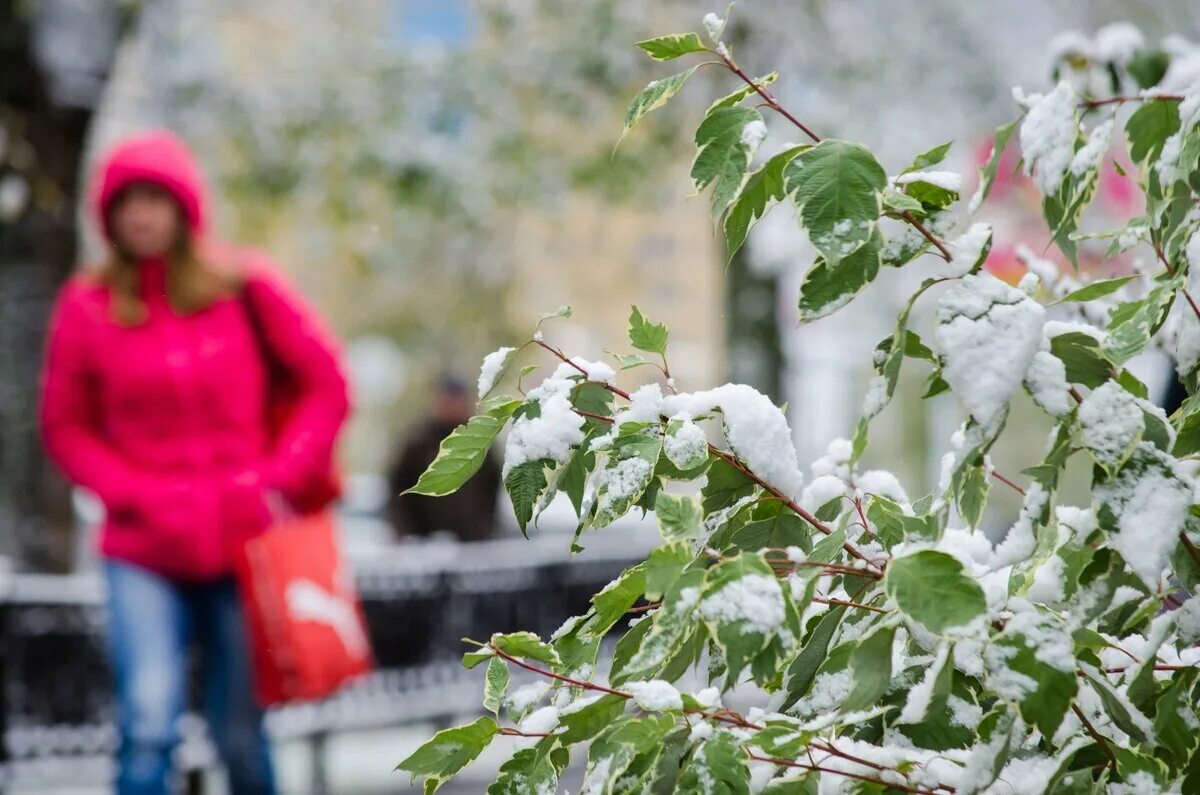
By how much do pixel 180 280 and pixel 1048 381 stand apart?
130 inches

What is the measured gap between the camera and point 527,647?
130 centimetres

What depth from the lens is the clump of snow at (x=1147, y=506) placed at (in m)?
1.10

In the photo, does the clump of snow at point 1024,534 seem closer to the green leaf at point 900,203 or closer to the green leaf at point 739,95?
the green leaf at point 900,203

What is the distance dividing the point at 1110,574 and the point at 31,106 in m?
7.14

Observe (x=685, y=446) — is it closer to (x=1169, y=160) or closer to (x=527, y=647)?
(x=527, y=647)

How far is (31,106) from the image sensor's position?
746 cm

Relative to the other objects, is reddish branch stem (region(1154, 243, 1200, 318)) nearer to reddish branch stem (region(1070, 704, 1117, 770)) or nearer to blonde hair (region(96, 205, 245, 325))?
reddish branch stem (region(1070, 704, 1117, 770))

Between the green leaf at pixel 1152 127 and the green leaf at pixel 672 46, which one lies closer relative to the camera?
the green leaf at pixel 672 46

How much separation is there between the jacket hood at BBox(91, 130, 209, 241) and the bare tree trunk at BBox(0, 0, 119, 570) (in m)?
3.34

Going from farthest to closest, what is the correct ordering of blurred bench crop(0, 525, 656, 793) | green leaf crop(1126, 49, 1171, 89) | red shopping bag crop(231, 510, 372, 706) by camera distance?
blurred bench crop(0, 525, 656, 793) → red shopping bag crop(231, 510, 372, 706) → green leaf crop(1126, 49, 1171, 89)

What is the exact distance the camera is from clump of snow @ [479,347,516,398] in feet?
4.28

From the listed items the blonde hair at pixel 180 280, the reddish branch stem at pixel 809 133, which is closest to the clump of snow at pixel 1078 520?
the reddish branch stem at pixel 809 133

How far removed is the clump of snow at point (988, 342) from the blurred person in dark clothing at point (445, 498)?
795 centimetres

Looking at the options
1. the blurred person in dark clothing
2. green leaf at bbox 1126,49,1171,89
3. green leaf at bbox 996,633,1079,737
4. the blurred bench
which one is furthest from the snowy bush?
the blurred person in dark clothing
